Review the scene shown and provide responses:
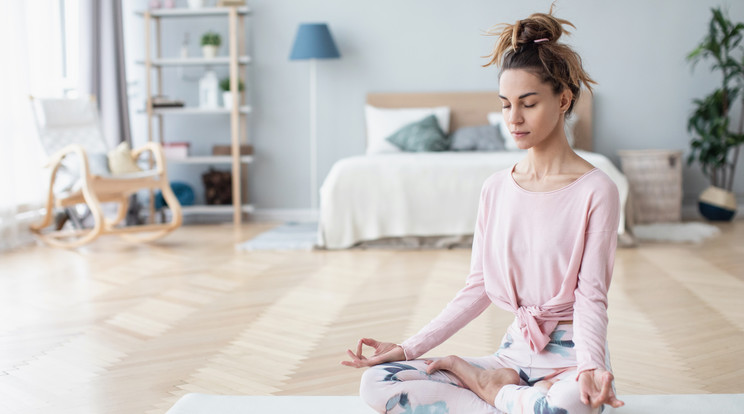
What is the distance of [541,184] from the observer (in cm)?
142

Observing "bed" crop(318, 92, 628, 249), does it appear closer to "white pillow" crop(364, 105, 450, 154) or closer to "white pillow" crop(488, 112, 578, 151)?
"white pillow" crop(488, 112, 578, 151)

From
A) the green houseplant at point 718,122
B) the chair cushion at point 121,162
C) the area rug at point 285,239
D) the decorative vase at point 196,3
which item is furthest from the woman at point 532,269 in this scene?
the decorative vase at point 196,3

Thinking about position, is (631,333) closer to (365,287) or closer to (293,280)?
(365,287)

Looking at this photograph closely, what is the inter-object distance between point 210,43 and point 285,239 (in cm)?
170

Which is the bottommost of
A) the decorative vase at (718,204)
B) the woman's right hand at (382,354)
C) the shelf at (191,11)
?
the decorative vase at (718,204)

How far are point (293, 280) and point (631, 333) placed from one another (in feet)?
4.96

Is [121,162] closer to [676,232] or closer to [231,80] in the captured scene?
[231,80]

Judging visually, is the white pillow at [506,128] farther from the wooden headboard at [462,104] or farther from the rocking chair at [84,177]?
the rocking chair at [84,177]

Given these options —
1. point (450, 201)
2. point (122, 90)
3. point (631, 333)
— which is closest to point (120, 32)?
point (122, 90)

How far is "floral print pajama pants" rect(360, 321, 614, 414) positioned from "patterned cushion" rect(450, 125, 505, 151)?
149 inches

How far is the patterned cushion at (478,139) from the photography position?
5.16m

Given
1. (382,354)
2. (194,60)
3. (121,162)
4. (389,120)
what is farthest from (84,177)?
(382,354)

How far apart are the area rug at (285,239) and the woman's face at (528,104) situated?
3004mm

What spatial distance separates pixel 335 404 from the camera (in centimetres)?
178
